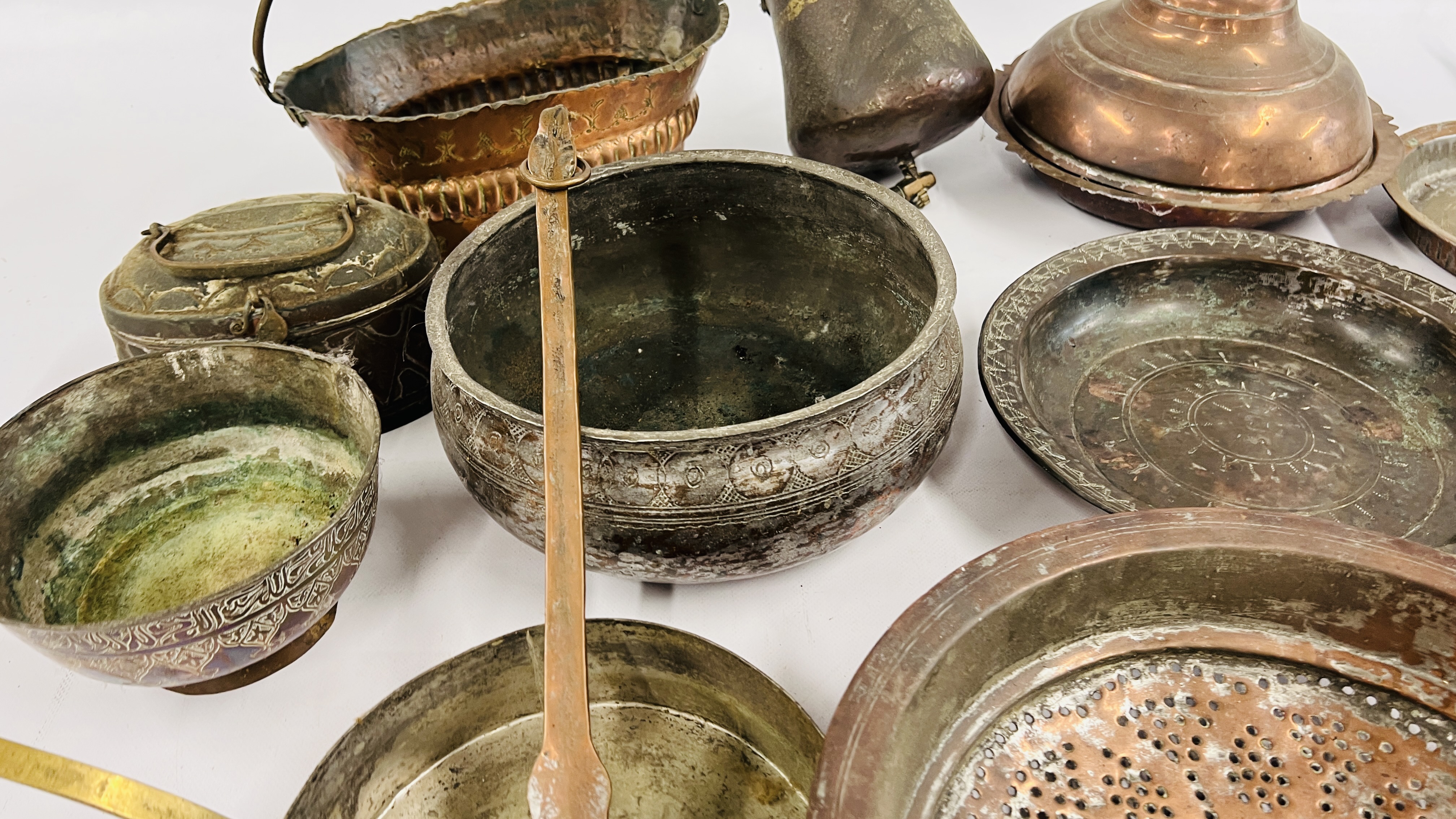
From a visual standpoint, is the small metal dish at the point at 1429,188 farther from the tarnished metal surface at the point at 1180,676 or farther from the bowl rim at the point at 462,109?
the bowl rim at the point at 462,109

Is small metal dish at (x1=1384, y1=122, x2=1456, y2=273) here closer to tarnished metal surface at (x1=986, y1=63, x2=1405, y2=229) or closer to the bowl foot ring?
tarnished metal surface at (x1=986, y1=63, x2=1405, y2=229)

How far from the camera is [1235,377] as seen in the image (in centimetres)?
132

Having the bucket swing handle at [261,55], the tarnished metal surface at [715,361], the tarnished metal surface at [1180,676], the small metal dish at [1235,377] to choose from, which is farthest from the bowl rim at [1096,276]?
the bucket swing handle at [261,55]

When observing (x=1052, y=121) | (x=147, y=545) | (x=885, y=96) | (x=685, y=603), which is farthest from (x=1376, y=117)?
(x=147, y=545)

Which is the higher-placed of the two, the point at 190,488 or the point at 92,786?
the point at 92,786

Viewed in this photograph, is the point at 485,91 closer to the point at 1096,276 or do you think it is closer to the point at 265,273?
the point at 265,273

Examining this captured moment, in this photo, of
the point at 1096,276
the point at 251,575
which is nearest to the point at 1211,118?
the point at 1096,276

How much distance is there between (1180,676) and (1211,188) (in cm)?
94

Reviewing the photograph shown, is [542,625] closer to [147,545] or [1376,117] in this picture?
[147,545]

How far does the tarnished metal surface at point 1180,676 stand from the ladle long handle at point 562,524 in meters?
0.23

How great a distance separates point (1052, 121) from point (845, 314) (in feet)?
1.85

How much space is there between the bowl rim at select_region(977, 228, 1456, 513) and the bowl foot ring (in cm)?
78

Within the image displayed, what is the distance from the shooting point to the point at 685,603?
1.09 meters

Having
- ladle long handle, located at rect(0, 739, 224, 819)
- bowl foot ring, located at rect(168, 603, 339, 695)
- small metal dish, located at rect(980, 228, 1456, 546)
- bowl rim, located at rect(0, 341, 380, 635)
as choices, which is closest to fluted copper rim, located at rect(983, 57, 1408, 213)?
small metal dish, located at rect(980, 228, 1456, 546)
